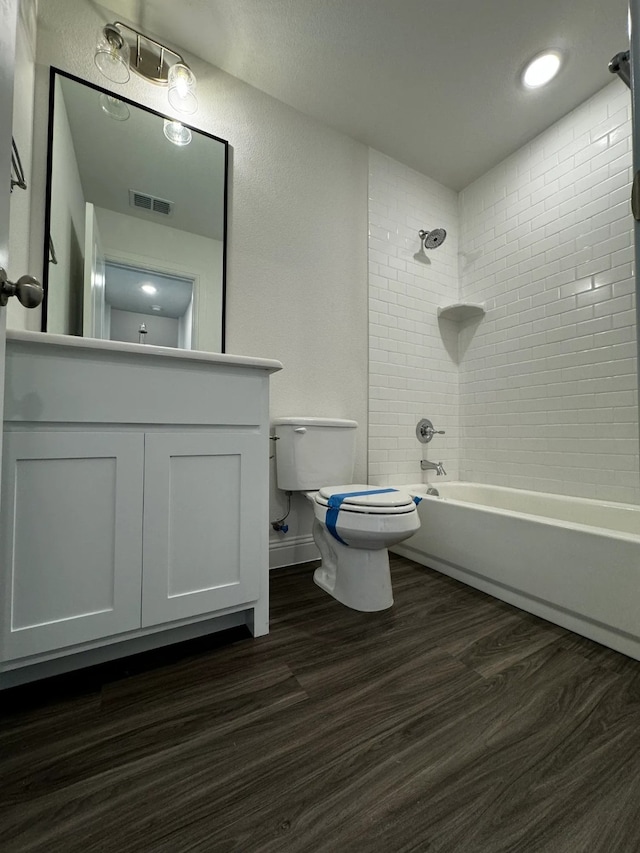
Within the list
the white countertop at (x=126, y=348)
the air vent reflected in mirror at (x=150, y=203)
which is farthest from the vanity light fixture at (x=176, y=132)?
the white countertop at (x=126, y=348)

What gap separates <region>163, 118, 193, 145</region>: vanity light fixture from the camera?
1.62 m

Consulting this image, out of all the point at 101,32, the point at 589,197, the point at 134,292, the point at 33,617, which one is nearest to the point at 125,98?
the point at 101,32

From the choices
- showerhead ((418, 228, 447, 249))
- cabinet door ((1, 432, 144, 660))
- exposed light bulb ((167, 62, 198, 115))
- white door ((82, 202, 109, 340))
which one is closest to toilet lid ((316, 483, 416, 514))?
cabinet door ((1, 432, 144, 660))

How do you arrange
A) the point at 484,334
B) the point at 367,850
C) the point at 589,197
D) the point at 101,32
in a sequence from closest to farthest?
the point at 367,850, the point at 101,32, the point at 589,197, the point at 484,334

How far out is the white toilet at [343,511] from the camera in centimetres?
128

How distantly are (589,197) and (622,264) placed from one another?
43 centimetres

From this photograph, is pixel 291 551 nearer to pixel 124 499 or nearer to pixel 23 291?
pixel 124 499

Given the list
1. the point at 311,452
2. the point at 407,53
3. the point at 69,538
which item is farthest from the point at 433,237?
the point at 69,538

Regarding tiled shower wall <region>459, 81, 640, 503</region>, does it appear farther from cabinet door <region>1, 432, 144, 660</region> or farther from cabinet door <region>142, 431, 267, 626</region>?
cabinet door <region>1, 432, 144, 660</region>

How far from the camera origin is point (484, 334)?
2.40 meters

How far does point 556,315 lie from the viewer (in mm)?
1992

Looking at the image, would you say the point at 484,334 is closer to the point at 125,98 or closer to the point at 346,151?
the point at 346,151

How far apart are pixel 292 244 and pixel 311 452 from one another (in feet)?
3.75

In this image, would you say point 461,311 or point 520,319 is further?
point 461,311
